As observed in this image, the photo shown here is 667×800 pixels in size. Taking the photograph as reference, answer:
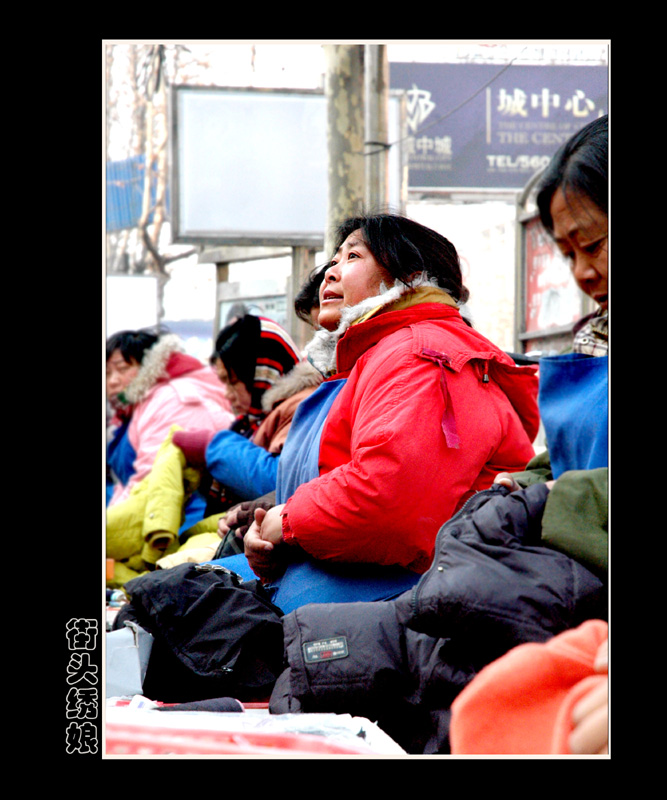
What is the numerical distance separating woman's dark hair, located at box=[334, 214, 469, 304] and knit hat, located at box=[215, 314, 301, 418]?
6.02 feet

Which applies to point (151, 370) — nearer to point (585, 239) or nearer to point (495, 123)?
point (585, 239)

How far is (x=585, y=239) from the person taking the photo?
191 centimetres

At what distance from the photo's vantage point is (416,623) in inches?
72.0

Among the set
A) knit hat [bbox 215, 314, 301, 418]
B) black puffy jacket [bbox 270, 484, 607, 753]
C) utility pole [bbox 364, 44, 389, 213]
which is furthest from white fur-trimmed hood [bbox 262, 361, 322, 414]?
black puffy jacket [bbox 270, 484, 607, 753]

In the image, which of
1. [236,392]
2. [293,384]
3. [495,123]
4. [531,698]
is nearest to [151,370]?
A: [236,392]

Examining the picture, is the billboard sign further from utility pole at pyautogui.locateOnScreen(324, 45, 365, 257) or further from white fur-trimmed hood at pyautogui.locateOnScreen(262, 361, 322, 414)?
white fur-trimmed hood at pyautogui.locateOnScreen(262, 361, 322, 414)

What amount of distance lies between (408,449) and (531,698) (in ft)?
2.87

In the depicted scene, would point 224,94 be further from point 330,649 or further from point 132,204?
point 132,204

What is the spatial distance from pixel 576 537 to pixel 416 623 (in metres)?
0.35

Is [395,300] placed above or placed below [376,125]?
below

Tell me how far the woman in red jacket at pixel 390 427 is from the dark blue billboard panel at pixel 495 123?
796cm
